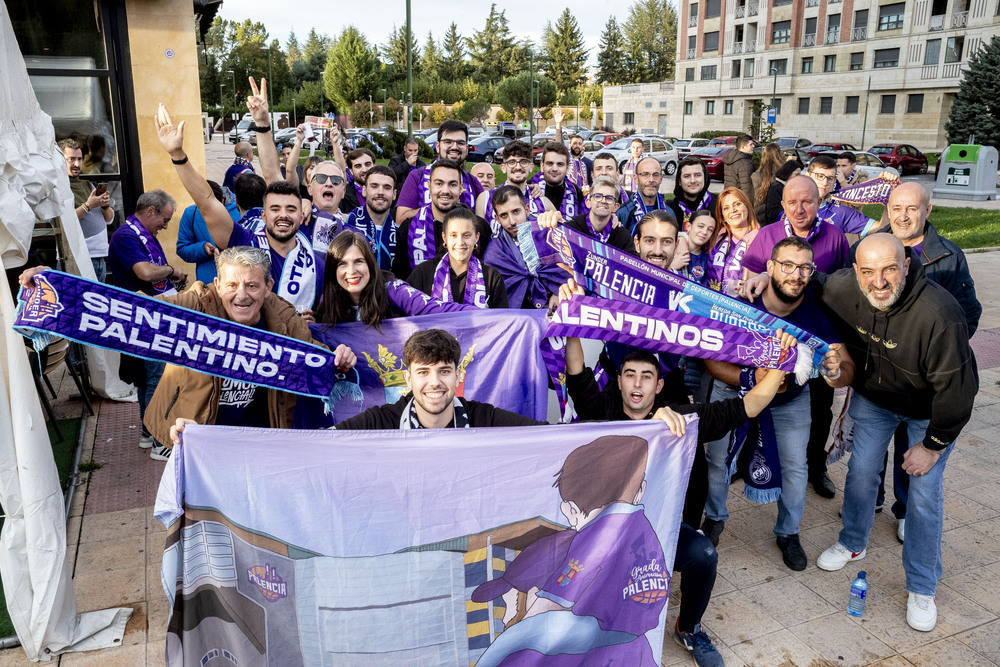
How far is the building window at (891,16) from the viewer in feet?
165

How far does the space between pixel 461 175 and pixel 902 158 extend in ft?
102

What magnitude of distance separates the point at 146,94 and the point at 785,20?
190ft

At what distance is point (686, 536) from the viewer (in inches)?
150

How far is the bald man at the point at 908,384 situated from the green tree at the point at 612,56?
84.7 m

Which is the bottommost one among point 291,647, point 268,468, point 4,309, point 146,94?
point 291,647

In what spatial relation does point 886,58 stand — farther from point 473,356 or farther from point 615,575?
point 615,575

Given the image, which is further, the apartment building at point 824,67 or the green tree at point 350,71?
the green tree at point 350,71

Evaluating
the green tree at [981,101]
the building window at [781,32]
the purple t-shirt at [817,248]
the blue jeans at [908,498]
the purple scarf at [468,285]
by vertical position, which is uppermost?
the building window at [781,32]

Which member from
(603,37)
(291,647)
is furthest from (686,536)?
(603,37)

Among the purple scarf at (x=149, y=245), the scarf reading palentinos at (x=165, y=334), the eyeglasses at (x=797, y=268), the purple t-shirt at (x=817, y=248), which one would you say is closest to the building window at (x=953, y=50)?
the purple t-shirt at (x=817, y=248)

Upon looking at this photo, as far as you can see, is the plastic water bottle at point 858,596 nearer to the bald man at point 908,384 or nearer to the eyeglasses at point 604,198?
the bald man at point 908,384

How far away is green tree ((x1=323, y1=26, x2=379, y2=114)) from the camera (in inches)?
2320

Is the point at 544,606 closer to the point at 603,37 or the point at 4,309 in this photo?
the point at 4,309

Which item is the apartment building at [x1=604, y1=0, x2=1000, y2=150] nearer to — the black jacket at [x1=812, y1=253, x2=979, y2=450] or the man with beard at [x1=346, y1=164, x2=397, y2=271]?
the man with beard at [x1=346, y1=164, x2=397, y2=271]
